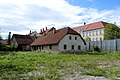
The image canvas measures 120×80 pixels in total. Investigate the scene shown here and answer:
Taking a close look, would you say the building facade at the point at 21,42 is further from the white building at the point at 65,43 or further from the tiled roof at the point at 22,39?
the white building at the point at 65,43

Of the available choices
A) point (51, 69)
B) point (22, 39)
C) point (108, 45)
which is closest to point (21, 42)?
point (22, 39)

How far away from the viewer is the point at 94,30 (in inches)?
3125

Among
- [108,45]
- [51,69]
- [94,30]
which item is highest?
[94,30]

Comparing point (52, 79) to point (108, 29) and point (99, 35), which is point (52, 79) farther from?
point (99, 35)

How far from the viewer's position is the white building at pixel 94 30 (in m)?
75.9

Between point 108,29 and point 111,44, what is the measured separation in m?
19.4

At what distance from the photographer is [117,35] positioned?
193 ft

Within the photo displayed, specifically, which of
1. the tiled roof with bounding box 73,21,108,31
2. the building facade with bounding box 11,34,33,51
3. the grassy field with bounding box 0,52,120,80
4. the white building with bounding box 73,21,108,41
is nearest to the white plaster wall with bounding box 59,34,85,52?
the building facade with bounding box 11,34,33,51

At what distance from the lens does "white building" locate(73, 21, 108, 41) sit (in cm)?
7594

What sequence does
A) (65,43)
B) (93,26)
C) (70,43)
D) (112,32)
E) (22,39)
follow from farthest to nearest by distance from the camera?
(93,26)
(22,39)
(112,32)
(70,43)
(65,43)

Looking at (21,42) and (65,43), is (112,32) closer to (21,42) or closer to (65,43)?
(65,43)

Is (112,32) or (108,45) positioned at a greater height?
(112,32)

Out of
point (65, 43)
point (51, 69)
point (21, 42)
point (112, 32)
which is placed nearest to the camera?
point (51, 69)

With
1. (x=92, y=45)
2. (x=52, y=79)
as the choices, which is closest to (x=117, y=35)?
(x=92, y=45)
